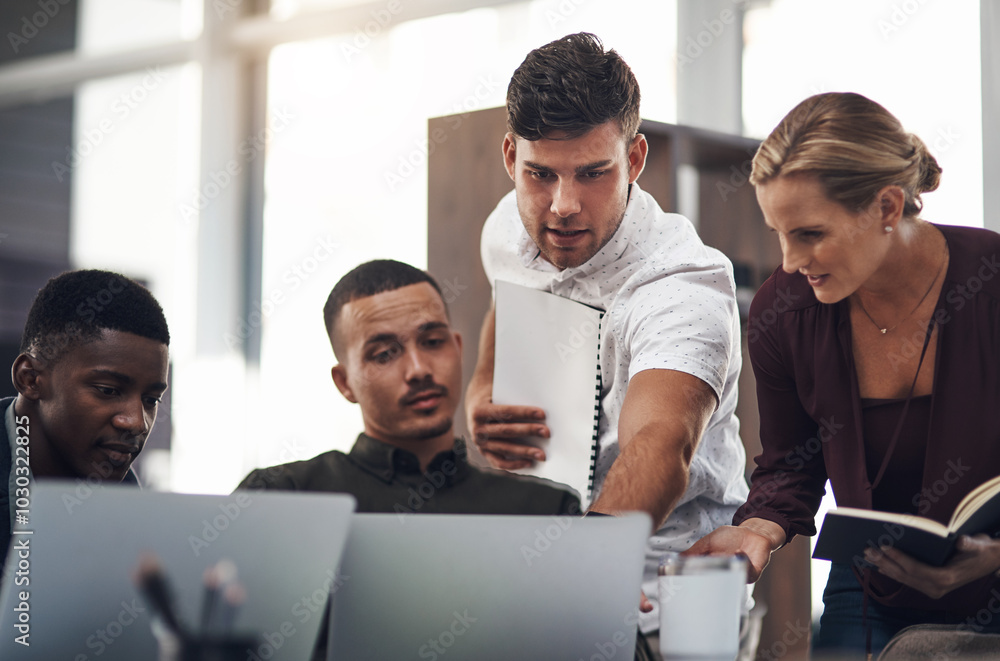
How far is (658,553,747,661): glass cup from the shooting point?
3.21ft

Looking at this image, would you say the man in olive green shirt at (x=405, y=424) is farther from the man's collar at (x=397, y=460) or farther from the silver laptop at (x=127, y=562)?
the silver laptop at (x=127, y=562)

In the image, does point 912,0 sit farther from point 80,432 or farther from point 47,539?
point 47,539

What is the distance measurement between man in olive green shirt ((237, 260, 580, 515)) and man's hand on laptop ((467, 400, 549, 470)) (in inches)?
4.2

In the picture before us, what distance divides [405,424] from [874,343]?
3.13ft

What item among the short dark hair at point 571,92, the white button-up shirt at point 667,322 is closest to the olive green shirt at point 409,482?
the white button-up shirt at point 667,322

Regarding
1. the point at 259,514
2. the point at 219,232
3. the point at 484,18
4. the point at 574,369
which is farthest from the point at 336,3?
the point at 259,514

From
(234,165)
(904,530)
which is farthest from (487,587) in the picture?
(234,165)

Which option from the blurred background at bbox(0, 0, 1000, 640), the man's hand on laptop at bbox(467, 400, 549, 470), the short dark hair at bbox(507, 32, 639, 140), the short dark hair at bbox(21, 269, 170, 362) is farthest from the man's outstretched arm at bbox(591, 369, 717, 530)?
the blurred background at bbox(0, 0, 1000, 640)

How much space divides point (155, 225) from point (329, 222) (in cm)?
75

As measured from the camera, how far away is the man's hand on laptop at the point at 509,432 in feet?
6.32

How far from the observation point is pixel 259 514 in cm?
90

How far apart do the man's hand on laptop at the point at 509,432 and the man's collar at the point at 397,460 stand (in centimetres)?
13

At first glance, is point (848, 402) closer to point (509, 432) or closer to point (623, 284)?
point (623, 284)

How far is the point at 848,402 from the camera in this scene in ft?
5.34
